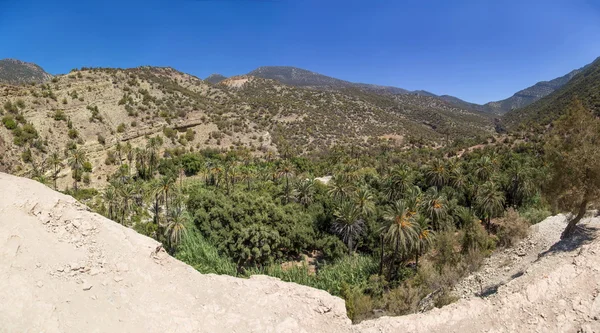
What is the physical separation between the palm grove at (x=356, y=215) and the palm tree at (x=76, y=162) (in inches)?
6.7

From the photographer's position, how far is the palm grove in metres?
19.5

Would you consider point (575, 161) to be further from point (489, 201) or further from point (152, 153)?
point (152, 153)

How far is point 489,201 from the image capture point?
41.9m

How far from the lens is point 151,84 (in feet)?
277

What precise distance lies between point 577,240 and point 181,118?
7719 centimetres

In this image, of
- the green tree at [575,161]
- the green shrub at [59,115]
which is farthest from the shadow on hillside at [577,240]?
the green shrub at [59,115]

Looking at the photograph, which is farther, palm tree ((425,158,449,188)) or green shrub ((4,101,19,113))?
palm tree ((425,158,449,188))

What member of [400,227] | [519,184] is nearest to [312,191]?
[400,227]

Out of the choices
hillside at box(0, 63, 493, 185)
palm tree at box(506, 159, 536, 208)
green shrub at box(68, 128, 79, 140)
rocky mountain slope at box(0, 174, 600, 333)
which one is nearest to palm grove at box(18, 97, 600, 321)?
palm tree at box(506, 159, 536, 208)

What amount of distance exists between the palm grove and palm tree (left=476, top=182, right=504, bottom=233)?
180mm

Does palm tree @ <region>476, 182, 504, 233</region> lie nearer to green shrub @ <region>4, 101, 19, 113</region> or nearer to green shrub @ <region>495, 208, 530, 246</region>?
green shrub @ <region>495, 208, 530, 246</region>

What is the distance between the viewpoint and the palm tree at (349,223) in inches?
1474

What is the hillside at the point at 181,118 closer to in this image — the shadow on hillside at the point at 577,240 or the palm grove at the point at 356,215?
the palm grove at the point at 356,215

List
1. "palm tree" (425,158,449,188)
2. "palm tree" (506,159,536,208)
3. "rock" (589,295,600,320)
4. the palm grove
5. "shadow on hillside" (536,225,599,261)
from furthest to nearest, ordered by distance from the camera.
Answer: "palm tree" (425,158,449,188) → "palm tree" (506,159,536,208) → the palm grove → "shadow on hillside" (536,225,599,261) → "rock" (589,295,600,320)
